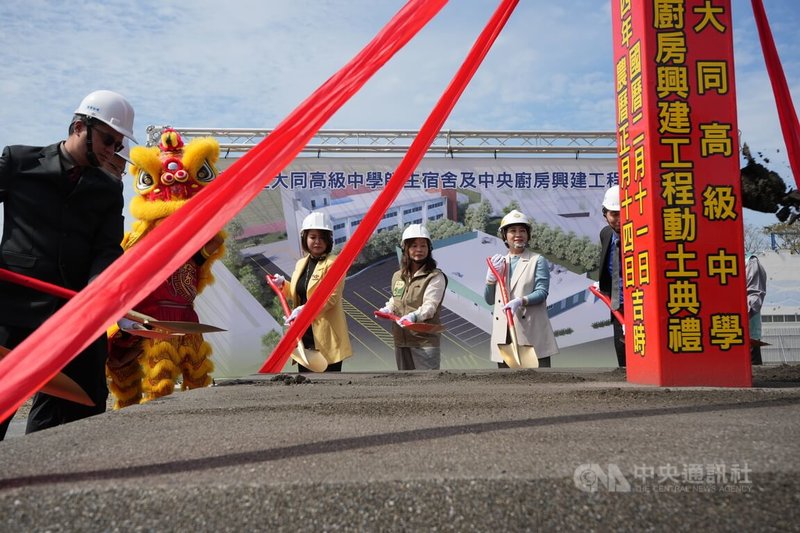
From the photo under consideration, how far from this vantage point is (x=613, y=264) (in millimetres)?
4488

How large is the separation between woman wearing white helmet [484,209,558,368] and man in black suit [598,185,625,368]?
0.47m

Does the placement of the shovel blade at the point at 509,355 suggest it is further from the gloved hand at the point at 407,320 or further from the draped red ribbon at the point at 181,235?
the draped red ribbon at the point at 181,235

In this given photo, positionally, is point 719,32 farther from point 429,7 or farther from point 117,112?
point 117,112

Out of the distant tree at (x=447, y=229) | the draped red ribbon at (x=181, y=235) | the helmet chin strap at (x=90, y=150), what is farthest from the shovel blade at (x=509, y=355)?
the helmet chin strap at (x=90, y=150)

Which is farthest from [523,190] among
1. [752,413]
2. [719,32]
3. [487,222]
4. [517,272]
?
[752,413]

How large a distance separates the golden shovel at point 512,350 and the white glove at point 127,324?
118 inches

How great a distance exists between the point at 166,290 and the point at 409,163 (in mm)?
1575

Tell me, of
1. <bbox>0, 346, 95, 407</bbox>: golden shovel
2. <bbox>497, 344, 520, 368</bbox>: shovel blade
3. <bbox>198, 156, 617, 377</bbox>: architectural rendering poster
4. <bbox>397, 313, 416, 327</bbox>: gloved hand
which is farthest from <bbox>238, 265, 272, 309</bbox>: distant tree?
<bbox>0, 346, 95, 407</bbox>: golden shovel

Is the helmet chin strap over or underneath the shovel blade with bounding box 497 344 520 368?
over

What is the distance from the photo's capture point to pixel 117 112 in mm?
2832

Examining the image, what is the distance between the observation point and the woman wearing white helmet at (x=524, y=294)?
5.09m

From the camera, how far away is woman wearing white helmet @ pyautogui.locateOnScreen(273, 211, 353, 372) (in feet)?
15.8

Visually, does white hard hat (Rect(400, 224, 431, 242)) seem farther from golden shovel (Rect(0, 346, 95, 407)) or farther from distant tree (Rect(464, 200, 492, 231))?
golden shovel (Rect(0, 346, 95, 407))

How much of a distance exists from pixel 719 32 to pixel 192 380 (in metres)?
3.26
